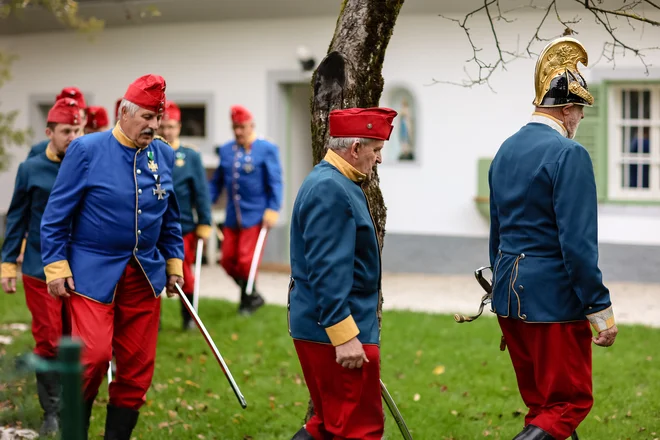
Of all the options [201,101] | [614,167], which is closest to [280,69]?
[201,101]

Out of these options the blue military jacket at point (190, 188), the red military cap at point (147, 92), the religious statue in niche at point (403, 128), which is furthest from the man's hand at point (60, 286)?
the religious statue in niche at point (403, 128)

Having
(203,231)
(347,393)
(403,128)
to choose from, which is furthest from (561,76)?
(403,128)

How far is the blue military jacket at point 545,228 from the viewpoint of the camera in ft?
14.1

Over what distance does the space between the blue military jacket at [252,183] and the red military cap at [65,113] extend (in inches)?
164

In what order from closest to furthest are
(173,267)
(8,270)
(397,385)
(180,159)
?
(173,267), (8,270), (397,385), (180,159)

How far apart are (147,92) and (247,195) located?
5168 millimetres

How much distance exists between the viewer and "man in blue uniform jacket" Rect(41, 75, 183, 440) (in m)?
5.00

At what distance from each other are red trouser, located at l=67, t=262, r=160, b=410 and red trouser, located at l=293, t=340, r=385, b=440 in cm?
124

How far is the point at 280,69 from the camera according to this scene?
1452 centimetres

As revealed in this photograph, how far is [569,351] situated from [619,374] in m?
3.25

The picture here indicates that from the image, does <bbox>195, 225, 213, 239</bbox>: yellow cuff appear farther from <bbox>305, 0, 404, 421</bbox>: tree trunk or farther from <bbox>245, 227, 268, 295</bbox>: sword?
<bbox>305, 0, 404, 421</bbox>: tree trunk

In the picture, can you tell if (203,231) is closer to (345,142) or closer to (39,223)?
(39,223)

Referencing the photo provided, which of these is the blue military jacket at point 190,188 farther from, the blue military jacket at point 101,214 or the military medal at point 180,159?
the blue military jacket at point 101,214

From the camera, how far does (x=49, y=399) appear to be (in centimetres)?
611
